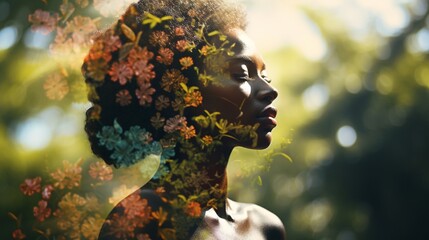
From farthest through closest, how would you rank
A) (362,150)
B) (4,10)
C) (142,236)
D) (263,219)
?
(362,150)
(4,10)
(263,219)
(142,236)

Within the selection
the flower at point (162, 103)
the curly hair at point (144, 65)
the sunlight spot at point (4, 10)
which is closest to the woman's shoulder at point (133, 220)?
the curly hair at point (144, 65)

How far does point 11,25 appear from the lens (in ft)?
9.88

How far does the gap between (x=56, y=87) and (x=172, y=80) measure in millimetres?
259

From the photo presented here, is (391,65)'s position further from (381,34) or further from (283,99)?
(283,99)

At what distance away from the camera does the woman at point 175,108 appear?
1.44 metres

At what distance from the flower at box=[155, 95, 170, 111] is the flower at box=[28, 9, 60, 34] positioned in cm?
29

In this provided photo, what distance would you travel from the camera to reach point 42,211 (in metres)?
1.44

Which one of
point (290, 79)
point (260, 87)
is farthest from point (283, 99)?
point (260, 87)

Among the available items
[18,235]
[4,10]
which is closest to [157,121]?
[18,235]

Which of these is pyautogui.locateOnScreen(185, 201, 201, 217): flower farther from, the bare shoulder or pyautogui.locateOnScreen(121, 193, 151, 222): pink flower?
the bare shoulder

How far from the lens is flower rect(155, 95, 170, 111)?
4.82 ft

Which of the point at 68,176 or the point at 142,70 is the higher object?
the point at 142,70

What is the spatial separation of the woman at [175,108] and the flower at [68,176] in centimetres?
8

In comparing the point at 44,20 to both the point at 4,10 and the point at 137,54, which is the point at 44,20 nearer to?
the point at 137,54
